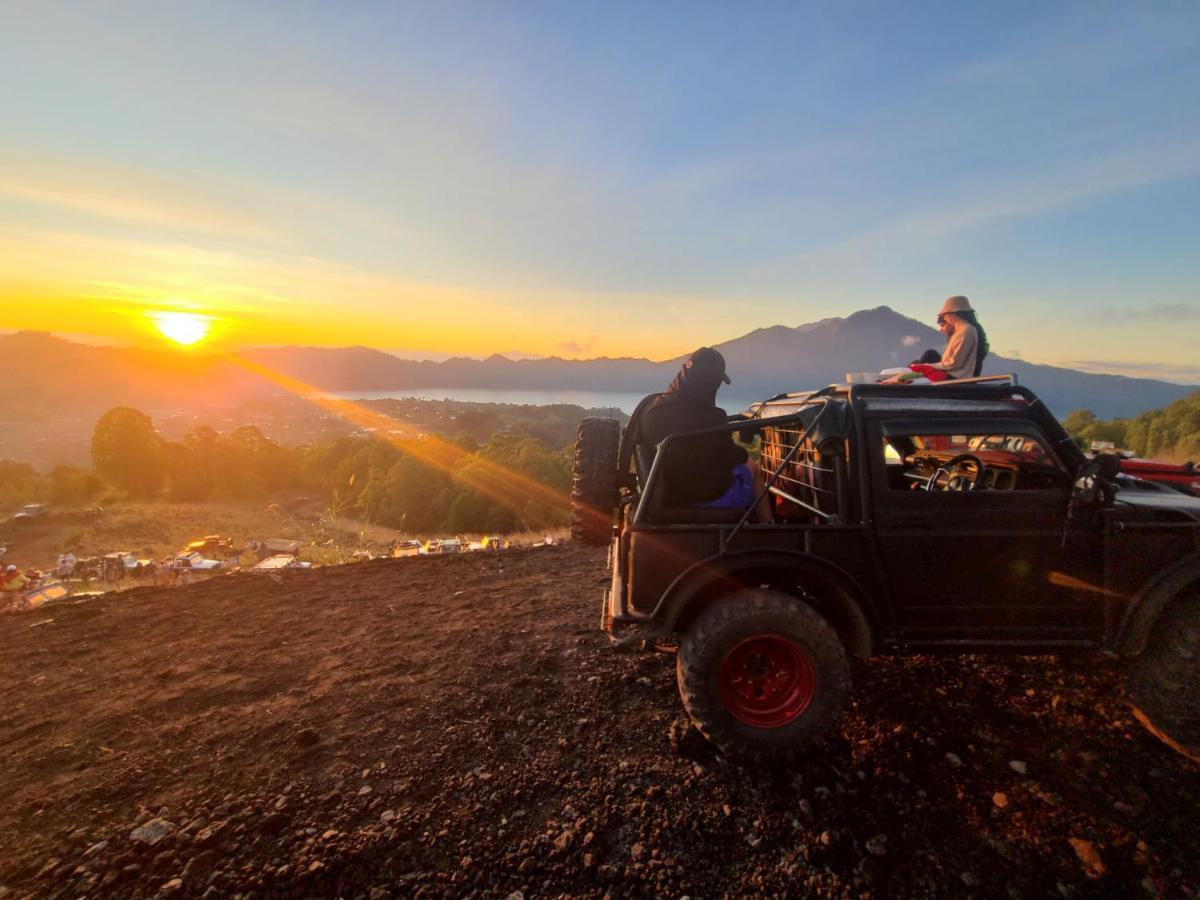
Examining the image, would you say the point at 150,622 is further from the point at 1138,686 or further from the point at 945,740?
the point at 1138,686

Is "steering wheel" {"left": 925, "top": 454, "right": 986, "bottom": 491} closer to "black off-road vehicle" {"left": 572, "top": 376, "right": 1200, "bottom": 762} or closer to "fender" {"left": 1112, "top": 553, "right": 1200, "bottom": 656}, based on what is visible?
"black off-road vehicle" {"left": 572, "top": 376, "right": 1200, "bottom": 762}

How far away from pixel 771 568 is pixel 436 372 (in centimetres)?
11766

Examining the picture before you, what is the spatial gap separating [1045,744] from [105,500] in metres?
44.3

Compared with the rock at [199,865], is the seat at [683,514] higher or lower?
higher

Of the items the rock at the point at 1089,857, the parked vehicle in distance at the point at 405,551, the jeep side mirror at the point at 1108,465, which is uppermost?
the jeep side mirror at the point at 1108,465

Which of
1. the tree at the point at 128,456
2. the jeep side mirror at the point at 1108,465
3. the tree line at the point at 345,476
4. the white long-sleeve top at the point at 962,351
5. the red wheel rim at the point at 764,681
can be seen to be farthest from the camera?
the tree at the point at 128,456

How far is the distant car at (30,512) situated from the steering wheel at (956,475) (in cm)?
3730

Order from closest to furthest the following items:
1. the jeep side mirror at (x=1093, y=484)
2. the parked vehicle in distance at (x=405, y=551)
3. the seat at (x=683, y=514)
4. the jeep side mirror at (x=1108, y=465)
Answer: the jeep side mirror at (x=1108, y=465) < the jeep side mirror at (x=1093, y=484) < the seat at (x=683, y=514) < the parked vehicle in distance at (x=405, y=551)

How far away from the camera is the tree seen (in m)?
33.2

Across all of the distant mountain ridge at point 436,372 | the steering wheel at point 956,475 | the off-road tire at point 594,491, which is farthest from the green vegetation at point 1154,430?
the off-road tire at point 594,491

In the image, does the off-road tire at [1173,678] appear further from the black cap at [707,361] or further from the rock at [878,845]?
the black cap at [707,361]

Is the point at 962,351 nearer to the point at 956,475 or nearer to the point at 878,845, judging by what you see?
the point at 956,475

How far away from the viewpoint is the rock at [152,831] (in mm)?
2479

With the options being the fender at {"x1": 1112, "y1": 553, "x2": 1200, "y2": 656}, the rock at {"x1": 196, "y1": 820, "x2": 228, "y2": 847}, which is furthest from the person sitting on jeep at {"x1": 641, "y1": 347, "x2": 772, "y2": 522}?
the rock at {"x1": 196, "y1": 820, "x2": 228, "y2": 847}
